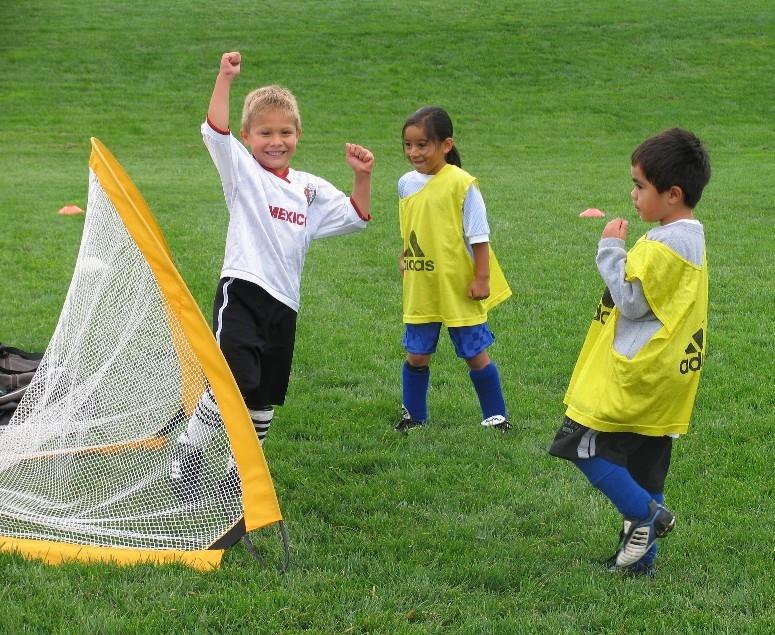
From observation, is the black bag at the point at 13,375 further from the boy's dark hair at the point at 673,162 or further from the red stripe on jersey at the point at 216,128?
the boy's dark hair at the point at 673,162

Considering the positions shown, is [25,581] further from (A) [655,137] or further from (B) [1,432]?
(A) [655,137]

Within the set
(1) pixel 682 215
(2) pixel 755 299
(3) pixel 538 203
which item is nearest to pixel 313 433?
(1) pixel 682 215

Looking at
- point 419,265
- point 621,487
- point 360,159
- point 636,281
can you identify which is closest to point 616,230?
point 636,281

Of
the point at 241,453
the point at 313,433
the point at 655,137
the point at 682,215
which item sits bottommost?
the point at 313,433

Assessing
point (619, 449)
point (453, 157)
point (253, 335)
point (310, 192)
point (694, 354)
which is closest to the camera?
point (694, 354)

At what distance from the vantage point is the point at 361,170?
15.2ft

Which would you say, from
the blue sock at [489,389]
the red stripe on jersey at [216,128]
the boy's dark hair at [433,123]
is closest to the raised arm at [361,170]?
the red stripe on jersey at [216,128]

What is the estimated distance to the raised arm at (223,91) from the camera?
4098 mm

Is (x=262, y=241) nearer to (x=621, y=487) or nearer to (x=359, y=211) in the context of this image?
(x=359, y=211)

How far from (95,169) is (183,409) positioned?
0.99 meters

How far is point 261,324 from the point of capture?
14.9ft

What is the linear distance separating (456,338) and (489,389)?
32 centimetres

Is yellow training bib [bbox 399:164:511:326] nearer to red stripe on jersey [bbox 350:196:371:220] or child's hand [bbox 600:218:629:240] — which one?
red stripe on jersey [bbox 350:196:371:220]

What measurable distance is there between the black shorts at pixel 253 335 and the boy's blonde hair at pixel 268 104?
73 centimetres
